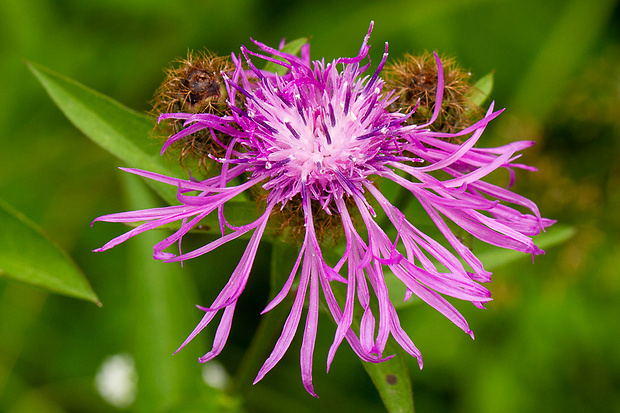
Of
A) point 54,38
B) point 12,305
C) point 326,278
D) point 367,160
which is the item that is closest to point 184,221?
point 326,278

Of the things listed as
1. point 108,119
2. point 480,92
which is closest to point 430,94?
point 480,92

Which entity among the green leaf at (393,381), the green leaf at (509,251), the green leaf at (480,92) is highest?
the green leaf at (480,92)

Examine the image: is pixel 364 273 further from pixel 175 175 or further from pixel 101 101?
pixel 101 101

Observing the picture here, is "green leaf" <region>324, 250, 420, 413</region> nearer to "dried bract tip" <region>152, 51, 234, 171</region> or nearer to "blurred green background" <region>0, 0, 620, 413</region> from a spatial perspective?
"dried bract tip" <region>152, 51, 234, 171</region>

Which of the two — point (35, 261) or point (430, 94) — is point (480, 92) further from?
point (35, 261)

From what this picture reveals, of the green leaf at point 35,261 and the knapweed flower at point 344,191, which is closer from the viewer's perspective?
the knapweed flower at point 344,191

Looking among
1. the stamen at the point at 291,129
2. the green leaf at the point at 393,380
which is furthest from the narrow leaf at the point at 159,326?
the green leaf at the point at 393,380

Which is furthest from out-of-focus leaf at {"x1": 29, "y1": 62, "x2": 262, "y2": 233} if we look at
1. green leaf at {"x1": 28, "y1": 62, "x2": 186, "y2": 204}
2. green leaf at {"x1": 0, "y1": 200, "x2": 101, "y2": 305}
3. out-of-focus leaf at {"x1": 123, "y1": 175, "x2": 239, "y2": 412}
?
out-of-focus leaf at {"x1": 123, "y1": 175, "x2": 239, "y2": 412}

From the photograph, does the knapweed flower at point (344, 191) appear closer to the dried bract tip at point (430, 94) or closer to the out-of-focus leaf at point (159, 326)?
the dried bract tip at point (430, 94)
